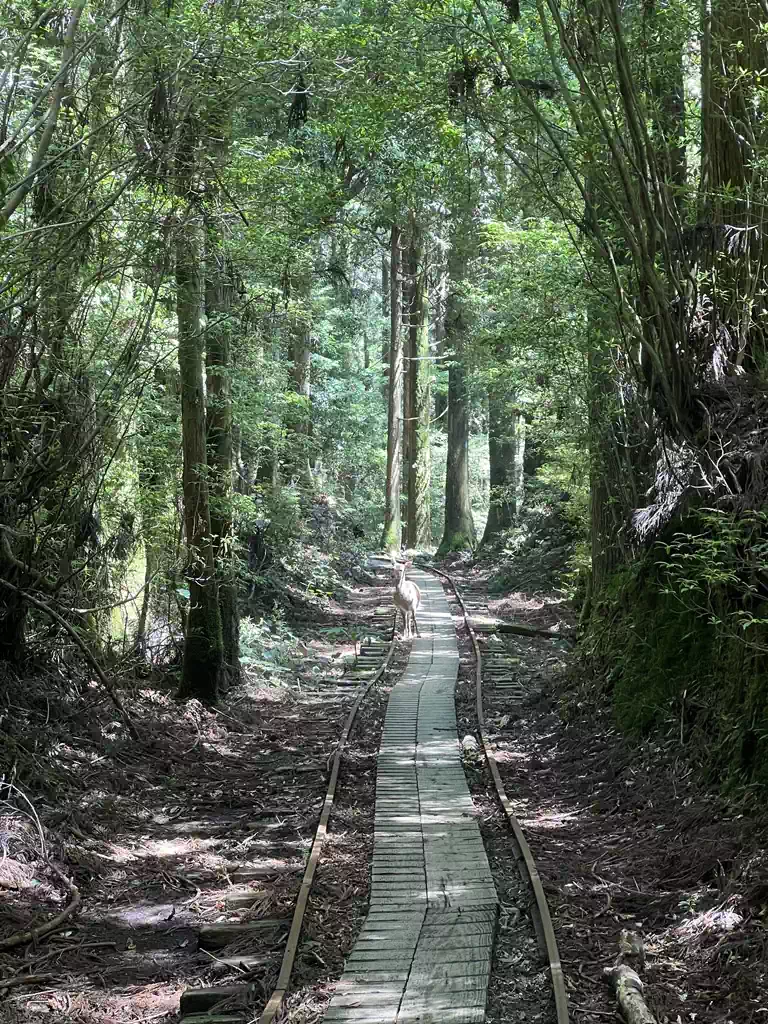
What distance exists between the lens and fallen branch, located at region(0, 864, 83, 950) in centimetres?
619

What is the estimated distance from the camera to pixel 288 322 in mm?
16562

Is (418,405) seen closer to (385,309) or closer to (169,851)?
(385,309)

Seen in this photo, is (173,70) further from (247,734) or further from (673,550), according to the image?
(247,734)

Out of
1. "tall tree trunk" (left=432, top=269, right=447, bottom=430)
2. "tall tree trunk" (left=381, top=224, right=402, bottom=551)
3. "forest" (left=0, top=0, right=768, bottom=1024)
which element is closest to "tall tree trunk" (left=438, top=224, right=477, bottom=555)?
"tall tree trunk" (left=432, top=269, right=447, bottom=430)

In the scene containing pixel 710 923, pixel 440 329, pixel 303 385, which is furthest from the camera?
pixel 440 329

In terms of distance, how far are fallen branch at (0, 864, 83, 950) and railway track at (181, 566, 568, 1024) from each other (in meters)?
1.40

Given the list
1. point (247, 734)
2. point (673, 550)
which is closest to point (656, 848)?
point (673, 550)

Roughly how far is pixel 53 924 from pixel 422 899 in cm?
253

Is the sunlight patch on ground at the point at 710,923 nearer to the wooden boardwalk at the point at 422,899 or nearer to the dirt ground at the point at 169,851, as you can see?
the wooden boardwalk at the point at 422,899

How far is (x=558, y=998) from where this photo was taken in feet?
17.3

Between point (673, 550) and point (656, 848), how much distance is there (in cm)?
317

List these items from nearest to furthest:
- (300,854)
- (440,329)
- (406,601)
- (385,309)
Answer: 1. (300,854)
2. (406,601)
3. (385,309)
4. (440,329)

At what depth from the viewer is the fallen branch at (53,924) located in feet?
20.3

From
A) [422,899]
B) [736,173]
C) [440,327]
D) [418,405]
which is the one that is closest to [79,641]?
[422,899]
